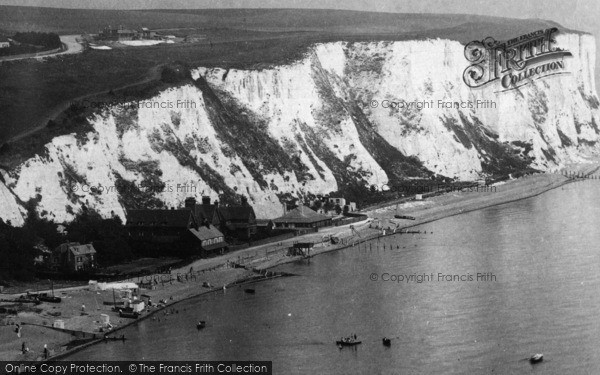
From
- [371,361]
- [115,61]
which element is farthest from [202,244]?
[115,61]

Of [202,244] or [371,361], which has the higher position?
[202,244]

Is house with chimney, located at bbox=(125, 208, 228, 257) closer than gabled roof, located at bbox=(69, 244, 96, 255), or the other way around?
gabled roof, located at bbox=(69, 244, 96, 255)

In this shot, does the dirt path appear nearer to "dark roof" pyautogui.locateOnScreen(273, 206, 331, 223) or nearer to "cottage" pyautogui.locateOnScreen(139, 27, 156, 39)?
"cottage" pyautogui.locateOnScreen(139, 27, 156, 39)

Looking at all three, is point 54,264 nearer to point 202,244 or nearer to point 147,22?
point 202,244

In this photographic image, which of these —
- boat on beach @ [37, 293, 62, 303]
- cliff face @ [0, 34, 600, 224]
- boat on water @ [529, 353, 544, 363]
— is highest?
cliff face @ [0, 34, 600, 224]

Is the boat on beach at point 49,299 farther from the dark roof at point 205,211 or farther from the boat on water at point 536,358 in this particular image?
the boat on water at point 536,358

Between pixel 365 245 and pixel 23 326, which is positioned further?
pixel 365 245

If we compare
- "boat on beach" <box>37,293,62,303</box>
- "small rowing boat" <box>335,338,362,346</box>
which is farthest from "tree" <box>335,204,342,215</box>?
"small rowing boat" <box>335,338,362,346</box>
